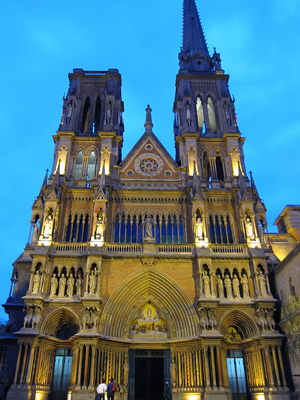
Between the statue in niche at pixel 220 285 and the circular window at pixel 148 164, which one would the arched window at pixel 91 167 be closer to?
the circular window at pixel 148 164

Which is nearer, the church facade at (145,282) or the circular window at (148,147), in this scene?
the church facade at (145,282)

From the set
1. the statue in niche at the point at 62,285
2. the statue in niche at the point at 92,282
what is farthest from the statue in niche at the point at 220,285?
the statue in niche at the point at 62,285

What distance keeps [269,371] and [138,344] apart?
324 inches

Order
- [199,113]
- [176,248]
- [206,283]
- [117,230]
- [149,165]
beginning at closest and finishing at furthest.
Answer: [206,283] < [176,248] < [117,230] < [149,165] < [199,113]

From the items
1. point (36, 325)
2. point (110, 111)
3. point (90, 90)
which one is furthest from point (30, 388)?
point (90, 90)

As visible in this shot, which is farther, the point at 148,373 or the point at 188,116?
the point at 188,116

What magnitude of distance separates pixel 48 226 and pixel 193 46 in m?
29.6

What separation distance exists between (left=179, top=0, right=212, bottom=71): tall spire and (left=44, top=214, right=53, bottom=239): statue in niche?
2382 centimetres

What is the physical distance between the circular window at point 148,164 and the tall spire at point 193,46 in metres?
14.2

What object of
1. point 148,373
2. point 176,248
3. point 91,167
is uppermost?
point 91,167

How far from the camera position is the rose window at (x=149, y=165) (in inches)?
1134

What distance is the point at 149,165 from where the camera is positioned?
2917 cm

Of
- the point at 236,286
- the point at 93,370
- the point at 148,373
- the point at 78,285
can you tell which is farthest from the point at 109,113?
the point at 148,373

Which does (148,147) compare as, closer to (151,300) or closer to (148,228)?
(148,228)
